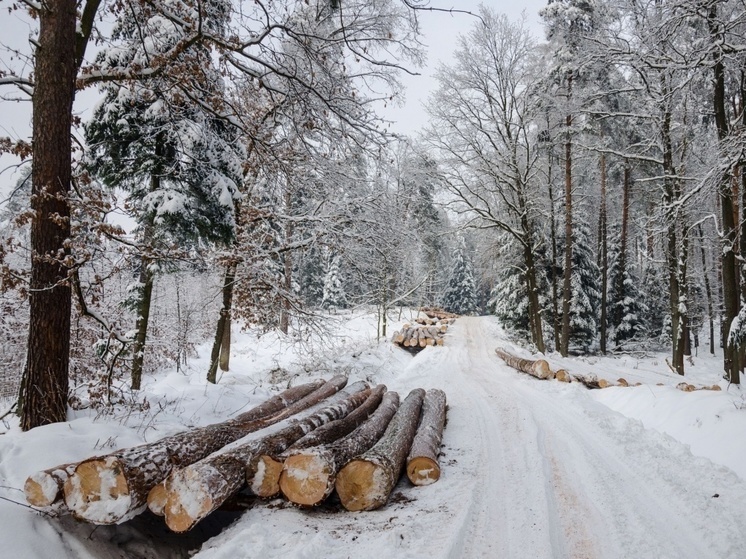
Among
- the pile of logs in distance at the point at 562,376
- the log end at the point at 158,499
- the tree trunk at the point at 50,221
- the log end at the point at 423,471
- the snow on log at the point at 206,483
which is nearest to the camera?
the snow on log at the point at 206,483

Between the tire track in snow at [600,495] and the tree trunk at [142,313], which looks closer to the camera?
the tire track in snow at [600,495]

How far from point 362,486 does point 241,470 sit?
117 cm

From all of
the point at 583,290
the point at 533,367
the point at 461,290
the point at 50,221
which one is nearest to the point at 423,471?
the point at 50,221

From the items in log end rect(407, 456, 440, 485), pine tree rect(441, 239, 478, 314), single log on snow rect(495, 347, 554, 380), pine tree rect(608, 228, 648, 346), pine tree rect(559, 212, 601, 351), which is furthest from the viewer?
pine tree rect(441, 239, 478, 314)

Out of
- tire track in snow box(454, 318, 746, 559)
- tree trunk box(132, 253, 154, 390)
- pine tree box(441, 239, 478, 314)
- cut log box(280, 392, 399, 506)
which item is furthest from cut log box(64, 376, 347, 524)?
pine tree box(441, 239, 478, 314)

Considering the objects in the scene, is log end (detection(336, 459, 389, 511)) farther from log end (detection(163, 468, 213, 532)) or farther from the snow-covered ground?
log end (detection(163, 468, 213, 532))

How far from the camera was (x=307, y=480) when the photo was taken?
11.6 ft

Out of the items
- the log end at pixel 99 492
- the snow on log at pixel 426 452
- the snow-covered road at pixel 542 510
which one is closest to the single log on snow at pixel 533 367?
the snow-covered road at pixel 542 510

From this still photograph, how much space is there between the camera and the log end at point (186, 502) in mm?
3020

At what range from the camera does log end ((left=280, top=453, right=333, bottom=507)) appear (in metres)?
3.52

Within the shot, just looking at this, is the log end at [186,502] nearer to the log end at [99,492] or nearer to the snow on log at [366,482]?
the log end at [99,492]

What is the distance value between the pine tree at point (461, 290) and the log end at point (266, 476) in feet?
156

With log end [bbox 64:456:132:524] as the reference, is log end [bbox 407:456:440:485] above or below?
below

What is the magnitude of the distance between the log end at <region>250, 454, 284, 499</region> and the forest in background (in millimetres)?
2413
